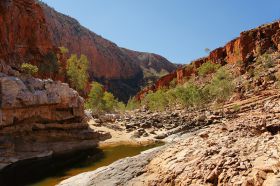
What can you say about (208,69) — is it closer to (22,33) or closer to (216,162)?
(22,33)

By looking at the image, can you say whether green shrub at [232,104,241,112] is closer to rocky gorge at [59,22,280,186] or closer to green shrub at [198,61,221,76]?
rocky gorge at [59,22,280,186]

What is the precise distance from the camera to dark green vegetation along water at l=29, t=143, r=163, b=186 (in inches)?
1078

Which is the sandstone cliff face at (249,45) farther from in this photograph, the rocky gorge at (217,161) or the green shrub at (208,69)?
the rocky gorge at (217,161)

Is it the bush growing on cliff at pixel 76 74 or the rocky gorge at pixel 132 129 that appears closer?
the rocky gorge at pixel 132 129

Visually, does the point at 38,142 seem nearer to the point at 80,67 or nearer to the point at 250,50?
the point at 80,67

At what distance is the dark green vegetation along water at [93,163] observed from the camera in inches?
1078

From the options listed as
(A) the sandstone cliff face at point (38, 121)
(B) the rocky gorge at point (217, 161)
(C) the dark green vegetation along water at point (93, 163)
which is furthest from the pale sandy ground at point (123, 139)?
(B) the rocky gorge at point (217, 161)

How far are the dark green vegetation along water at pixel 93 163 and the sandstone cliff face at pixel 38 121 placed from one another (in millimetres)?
5328

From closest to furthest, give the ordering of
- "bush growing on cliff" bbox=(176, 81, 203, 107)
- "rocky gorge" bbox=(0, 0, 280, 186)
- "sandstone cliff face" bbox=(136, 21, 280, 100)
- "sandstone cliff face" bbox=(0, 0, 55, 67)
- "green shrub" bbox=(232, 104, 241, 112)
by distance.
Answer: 1. "rocky gorge" bbox=(0, 0, 280, 186)
2. "green shrub" bbox=(232, 104, 241, 112)
3. "bush growing on cliff" bbox=(176, 81, 203, 107)
4. "sandstone cliff face" bbox=(0, 0, 55, 67)
5. "sandstone cliff face" bbox=(136, 21, 280, 100)

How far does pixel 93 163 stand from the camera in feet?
107

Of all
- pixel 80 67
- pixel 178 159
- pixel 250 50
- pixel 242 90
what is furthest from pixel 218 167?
pixel 250 50

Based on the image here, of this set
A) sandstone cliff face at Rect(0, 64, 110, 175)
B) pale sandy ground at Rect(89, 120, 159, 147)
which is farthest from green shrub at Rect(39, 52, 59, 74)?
sandstone cliff face at Rect(0, 64, 110, 175)

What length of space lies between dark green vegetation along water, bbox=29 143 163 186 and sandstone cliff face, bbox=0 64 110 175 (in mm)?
5328

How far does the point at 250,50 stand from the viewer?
103375mm
